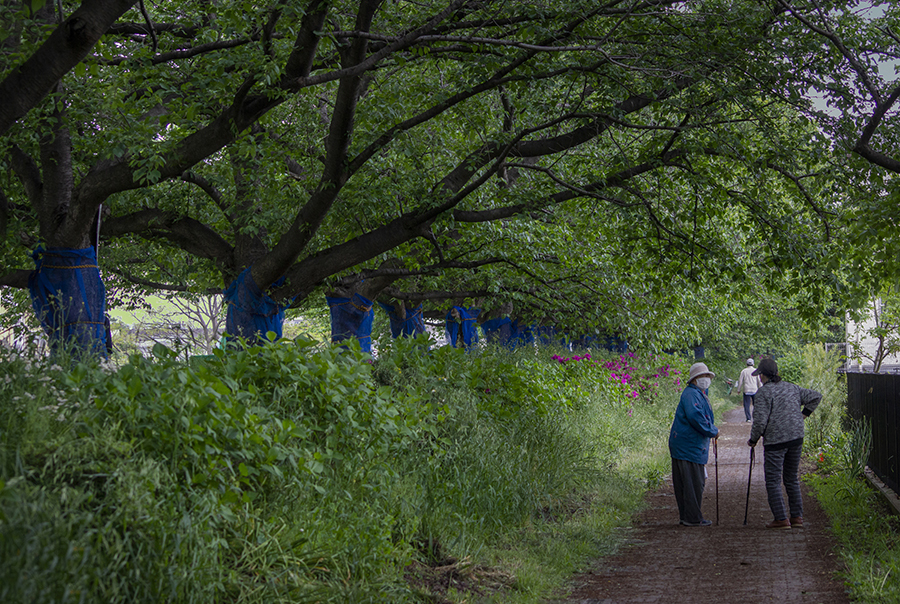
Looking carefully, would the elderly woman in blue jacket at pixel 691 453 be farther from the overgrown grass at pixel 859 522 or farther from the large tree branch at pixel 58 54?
the large tree branch at pixel 58 54

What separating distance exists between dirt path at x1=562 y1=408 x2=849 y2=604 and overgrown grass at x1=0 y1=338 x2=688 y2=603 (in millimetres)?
411

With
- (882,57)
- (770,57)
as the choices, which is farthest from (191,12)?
(882,57)

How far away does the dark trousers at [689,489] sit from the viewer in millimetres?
9156

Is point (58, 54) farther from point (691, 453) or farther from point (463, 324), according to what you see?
point (463, 324)

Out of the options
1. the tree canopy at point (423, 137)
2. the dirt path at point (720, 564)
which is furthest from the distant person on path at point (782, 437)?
the tree canopy at point (423, 137)

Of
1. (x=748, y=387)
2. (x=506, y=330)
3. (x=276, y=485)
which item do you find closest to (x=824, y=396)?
(x=748, y=387)

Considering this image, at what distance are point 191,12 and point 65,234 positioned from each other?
3363mm

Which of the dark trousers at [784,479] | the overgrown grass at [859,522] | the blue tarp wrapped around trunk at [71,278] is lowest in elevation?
the overgrown grass at [859,522]

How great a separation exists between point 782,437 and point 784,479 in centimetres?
48

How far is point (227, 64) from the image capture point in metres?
7.98

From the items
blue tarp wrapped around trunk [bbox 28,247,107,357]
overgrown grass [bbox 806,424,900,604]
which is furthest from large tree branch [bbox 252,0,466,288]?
overgrown grass [bbox 806,424,900,604]

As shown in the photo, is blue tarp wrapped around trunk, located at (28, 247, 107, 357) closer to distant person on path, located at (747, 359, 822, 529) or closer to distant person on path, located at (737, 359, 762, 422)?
distant person on path, located at (747, 359, 822, 529)

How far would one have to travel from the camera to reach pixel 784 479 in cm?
894

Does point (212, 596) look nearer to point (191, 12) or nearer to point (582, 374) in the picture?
point (191, 12)
